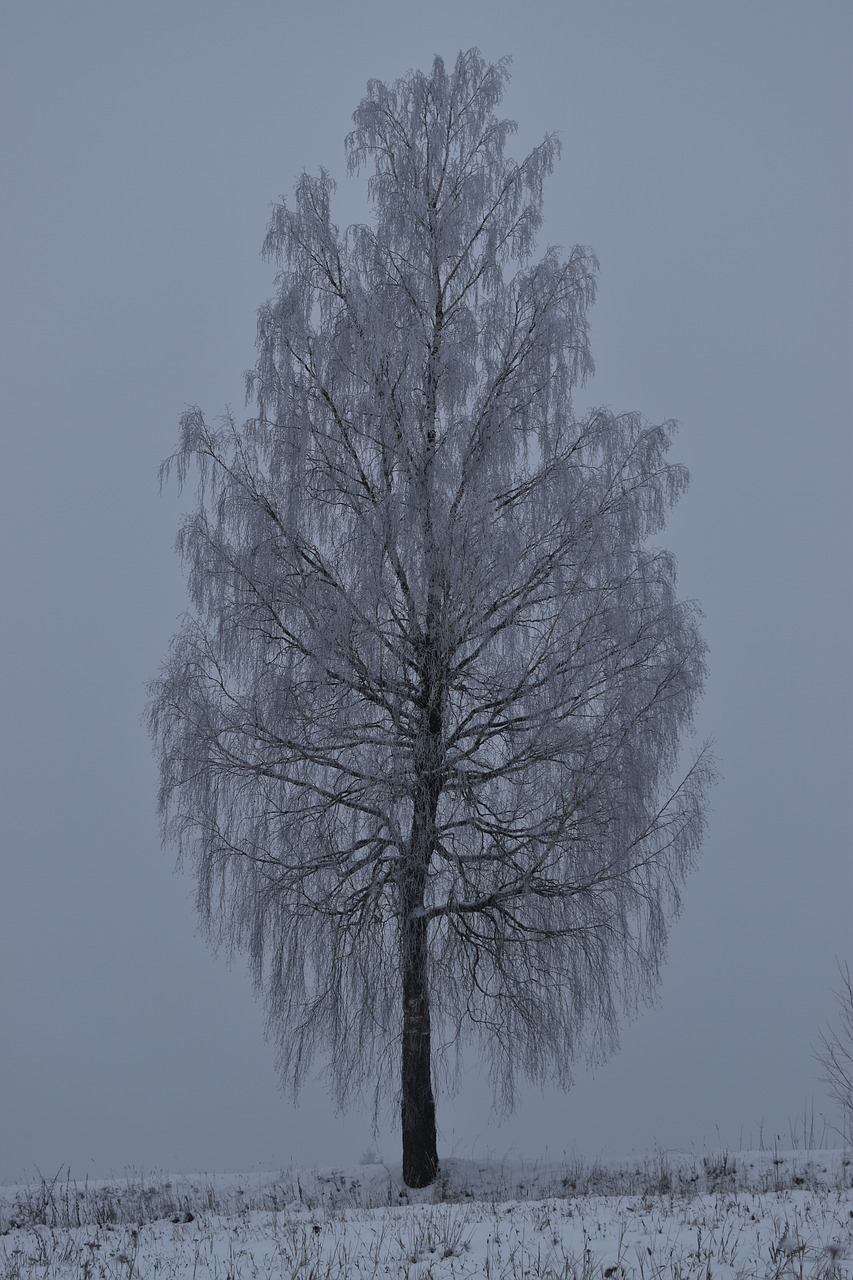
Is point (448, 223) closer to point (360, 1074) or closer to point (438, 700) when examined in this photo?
point (438, 700)

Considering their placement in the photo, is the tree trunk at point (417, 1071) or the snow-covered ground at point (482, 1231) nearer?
the snow-covered ground at point (482, 1231)

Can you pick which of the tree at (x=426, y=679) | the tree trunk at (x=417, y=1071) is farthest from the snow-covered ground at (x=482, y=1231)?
the tree at (x=426, y=679)

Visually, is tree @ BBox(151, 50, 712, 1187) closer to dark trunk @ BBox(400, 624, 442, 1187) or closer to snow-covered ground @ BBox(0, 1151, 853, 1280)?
dark trunk @ BBox(400, 624, 442, 1187)

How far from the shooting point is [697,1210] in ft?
22.3

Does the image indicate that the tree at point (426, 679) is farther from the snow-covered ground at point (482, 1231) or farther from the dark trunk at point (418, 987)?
the snow-covered ground at point (482, 1231)

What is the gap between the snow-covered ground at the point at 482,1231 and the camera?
5504 mm

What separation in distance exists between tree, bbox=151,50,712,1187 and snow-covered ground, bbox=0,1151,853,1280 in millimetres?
1402

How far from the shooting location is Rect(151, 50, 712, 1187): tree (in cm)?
988

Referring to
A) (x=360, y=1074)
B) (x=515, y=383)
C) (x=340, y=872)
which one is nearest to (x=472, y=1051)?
(x=360, y=1074)

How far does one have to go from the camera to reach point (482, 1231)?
6535mm

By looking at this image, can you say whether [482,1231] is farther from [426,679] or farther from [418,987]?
[426,679]

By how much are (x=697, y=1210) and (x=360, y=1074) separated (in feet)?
12.9

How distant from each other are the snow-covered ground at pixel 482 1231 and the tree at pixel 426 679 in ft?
4.60

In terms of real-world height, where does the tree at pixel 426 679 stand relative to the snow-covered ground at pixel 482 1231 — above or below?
above
